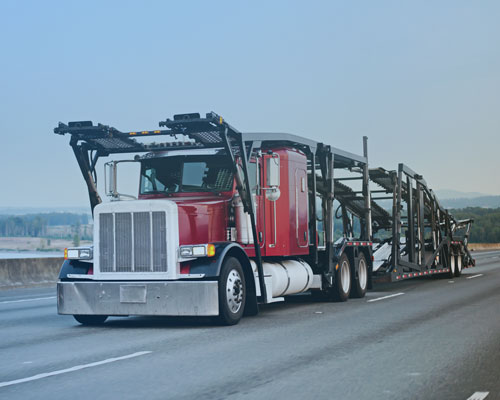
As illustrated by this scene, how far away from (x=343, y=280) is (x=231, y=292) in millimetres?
5019

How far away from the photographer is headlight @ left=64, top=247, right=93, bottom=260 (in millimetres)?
12421

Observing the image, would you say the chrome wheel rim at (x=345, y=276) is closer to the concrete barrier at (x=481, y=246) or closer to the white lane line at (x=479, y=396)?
the white lane line at (x=479, y=396)

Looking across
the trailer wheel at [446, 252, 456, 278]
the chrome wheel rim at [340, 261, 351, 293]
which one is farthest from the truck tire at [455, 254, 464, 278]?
the chrome wheel rim at [340, 261, 351, 293]

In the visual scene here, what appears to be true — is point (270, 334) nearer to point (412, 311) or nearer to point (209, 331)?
point (209, 331)

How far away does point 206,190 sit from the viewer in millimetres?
13305

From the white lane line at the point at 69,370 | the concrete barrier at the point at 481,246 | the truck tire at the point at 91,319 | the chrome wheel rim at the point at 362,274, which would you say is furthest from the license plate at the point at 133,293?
the concrete barrier at the point at 481,246

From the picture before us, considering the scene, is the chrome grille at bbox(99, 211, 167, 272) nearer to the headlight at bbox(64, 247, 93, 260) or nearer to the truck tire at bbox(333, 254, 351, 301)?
the headlight at bbox(64, 247, 93, 260)

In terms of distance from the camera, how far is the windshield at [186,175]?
1331 cm

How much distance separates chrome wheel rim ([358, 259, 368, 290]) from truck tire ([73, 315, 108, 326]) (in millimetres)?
6599

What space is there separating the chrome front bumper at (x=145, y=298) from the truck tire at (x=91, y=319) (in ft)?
1.32

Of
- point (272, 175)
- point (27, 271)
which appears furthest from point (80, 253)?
point (27, 271)

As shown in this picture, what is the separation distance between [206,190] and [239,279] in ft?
5.68

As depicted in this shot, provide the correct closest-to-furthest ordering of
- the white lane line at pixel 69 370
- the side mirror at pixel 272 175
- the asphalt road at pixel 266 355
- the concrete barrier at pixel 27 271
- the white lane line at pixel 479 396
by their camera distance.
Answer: the white lane line at pixel 479 396, the asphalt road at pixel 266 355, the white lane line at pixel 69 370, the side mirror at pixel 272 175, the concrete barrier at pixel 27 271

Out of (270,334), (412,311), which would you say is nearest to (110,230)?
(270,334)
